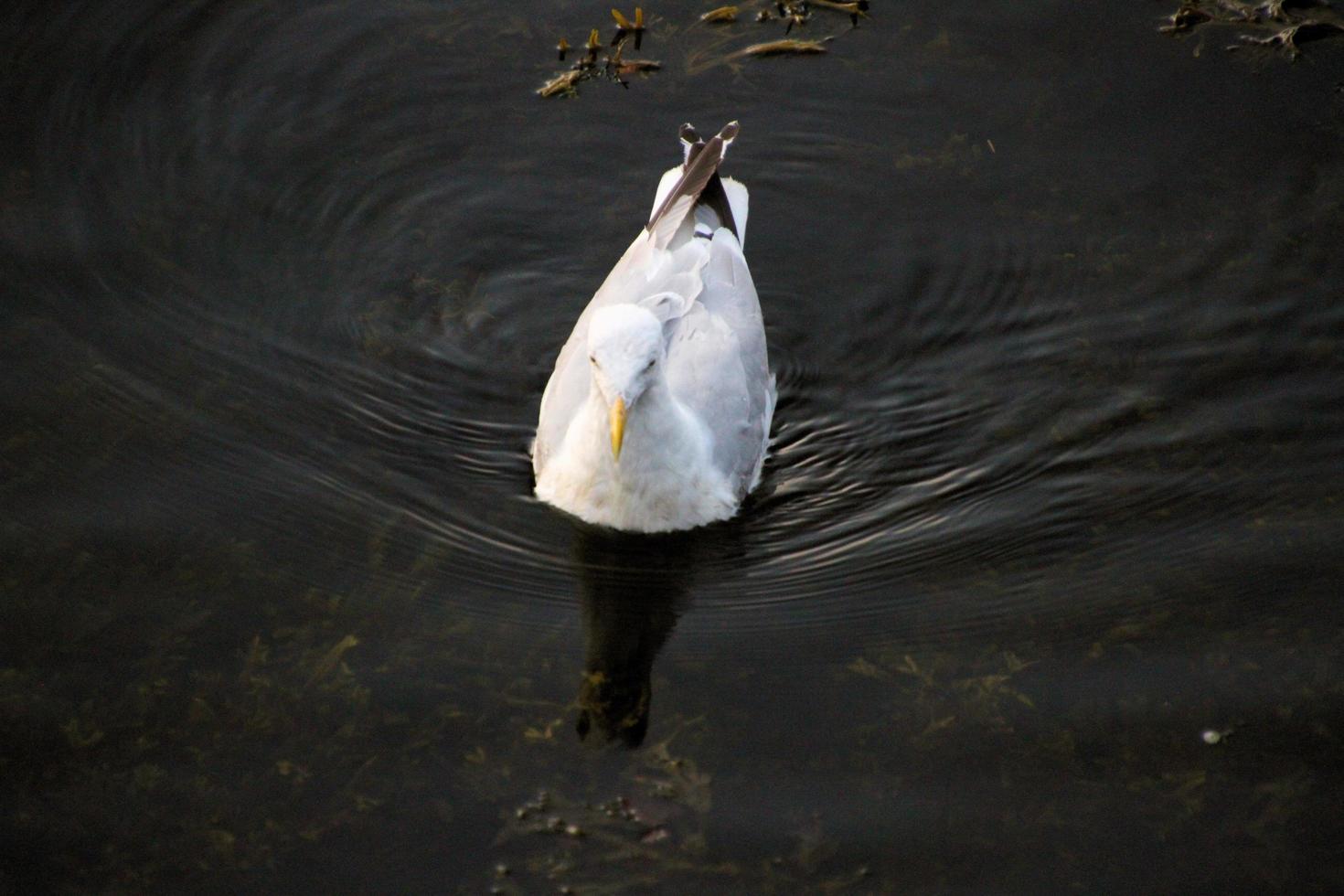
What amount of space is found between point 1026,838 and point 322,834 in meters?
2.20

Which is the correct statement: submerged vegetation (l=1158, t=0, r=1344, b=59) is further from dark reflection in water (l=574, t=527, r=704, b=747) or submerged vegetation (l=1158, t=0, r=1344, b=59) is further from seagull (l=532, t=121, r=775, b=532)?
dark reflection in water (l=574, t=527, r=704, b=747)

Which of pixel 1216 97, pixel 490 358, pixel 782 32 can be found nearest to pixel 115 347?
pixel 490 358

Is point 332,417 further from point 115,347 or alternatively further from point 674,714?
point 674,714

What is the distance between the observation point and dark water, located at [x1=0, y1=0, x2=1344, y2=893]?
499 centimetres

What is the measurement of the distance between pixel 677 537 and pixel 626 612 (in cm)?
47

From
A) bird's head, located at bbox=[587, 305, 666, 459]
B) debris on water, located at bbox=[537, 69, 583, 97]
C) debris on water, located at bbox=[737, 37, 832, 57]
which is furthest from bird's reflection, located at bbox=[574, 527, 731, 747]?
debris on water, located at bbox=[737, 37, 832, 57]

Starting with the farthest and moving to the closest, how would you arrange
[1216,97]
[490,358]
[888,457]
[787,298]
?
[1216,97], [787,298], [490,358], [888,457]

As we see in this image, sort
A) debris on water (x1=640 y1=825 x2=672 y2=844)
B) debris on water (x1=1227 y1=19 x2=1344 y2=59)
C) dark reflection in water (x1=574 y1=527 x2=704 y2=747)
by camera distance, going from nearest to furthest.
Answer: debris on water (x1=640 y1=825 x2=672 y2=844) < dark reflection in water (x1=574 y1=527 x2=704 y2=747) < debris on water (x1=1227 y1=19 x2=1344 y2=59)

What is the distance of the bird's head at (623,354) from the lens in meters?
5.70

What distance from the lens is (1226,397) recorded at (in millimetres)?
6520

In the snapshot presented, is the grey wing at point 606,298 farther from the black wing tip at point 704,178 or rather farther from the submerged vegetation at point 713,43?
the submerged vegetation at point 713,43

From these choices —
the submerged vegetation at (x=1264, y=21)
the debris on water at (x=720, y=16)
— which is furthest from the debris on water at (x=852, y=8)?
the submerged vegetation at (x=1264, y=21)

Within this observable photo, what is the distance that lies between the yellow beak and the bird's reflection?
52cm

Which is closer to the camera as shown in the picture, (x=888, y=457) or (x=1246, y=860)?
(x=1246, y=860)
